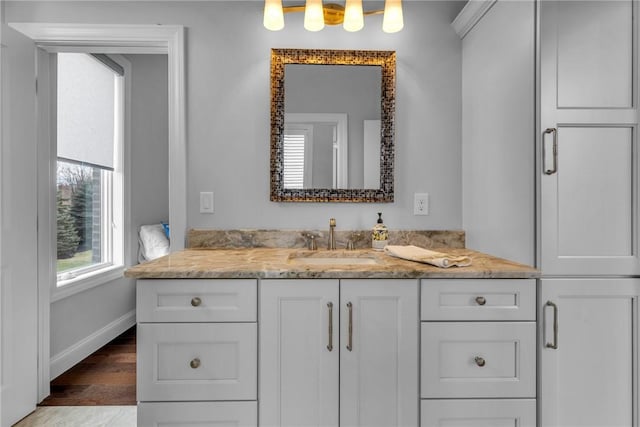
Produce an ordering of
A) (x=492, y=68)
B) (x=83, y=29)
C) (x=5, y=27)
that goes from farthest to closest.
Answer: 1. (x=83, y=29)
2. (x=5, y=27)
3. (x=492, y=68)

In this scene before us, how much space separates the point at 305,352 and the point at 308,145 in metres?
1.07

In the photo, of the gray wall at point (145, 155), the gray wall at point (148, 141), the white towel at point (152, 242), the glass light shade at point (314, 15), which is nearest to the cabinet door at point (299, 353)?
the glass light shade at point (314, 15)

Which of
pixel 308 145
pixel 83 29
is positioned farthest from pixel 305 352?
pixel 83 29

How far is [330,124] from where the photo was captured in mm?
1968

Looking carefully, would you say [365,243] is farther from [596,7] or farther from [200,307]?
[596,7]

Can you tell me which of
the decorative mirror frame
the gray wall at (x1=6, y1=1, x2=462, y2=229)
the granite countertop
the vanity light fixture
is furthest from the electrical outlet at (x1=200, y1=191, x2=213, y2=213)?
the vanity light fixture

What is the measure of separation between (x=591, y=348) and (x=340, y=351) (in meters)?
0.92

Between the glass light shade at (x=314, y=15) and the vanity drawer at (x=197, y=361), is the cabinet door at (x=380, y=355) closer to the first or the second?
the vanity drawer at (x=197, y=361)

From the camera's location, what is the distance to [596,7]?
1.33 m

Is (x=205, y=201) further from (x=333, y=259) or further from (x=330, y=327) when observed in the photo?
(x=330, y=327)

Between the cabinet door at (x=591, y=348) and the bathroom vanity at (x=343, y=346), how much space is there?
0.07 meters

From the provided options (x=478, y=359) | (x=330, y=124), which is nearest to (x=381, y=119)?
(x=330, y=124)

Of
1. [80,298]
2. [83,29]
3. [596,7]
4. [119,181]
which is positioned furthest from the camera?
[119,181]

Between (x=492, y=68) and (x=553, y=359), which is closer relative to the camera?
(x=553, y=359)
